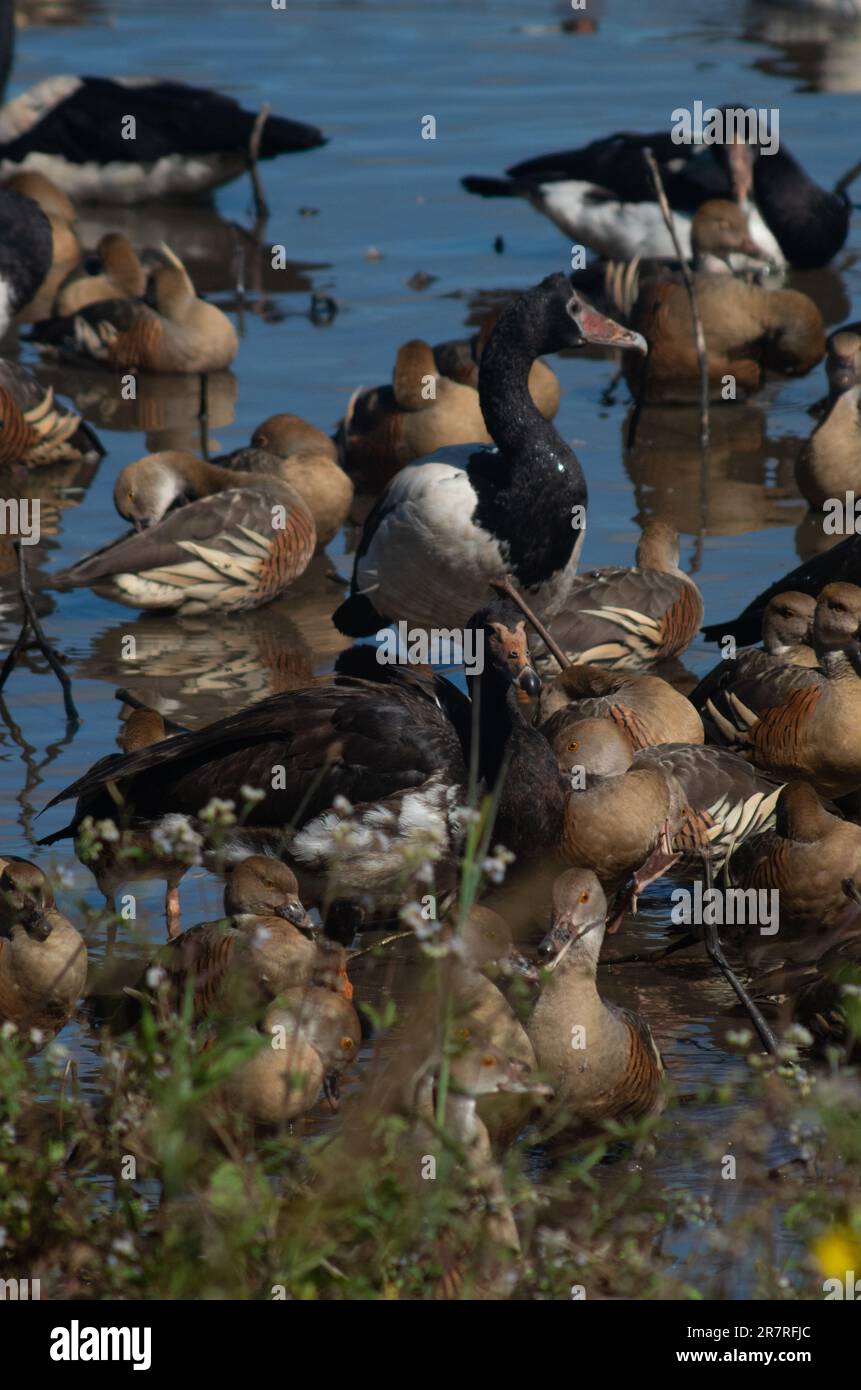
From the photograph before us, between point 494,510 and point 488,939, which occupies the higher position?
point 494,510

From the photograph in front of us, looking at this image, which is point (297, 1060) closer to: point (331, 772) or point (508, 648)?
point (331, 772)

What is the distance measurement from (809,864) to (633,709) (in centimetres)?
142

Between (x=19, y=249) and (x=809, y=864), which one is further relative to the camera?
(x=19, y=249)

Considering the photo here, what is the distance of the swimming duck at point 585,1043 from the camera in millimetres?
6129

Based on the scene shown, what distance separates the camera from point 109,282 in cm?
1473

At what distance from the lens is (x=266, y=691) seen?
987 cm

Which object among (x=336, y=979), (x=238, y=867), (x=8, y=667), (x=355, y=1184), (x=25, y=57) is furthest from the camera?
(x=25, y=57)

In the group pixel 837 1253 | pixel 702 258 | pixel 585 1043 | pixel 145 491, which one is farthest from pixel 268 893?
pixel 702 258

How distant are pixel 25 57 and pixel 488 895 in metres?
17.1

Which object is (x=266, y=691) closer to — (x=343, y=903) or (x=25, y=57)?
(x=343, y=903)

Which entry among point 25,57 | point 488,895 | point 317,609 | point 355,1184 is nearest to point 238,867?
point 488,895

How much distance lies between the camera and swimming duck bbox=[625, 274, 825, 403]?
1309 centimetres

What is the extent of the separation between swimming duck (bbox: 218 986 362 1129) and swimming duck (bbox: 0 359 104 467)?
21.7ft

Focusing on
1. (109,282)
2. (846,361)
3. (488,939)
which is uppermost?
(109,282)
